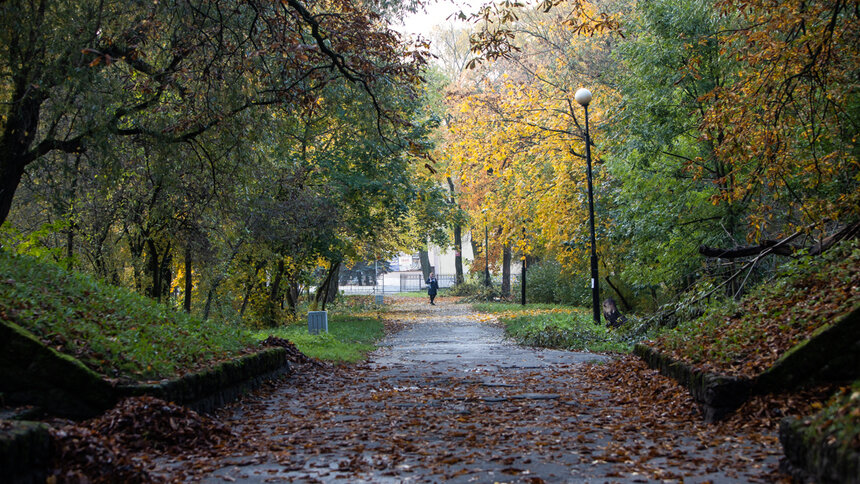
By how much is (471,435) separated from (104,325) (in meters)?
4.06

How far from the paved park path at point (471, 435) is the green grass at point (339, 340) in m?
2.29

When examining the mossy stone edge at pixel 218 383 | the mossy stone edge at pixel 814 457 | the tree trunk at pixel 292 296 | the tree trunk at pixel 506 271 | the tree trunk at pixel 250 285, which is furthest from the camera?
the tree trunk at pixel 506 271

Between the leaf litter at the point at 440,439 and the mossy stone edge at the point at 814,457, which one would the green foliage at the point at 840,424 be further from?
the leaf litter at the point at 440,439

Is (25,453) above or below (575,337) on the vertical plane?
above

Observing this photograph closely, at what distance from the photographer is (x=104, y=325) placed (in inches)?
278

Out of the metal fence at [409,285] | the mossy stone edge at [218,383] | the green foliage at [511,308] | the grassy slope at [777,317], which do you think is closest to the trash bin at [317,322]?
the mossy stone edge at [218,383]

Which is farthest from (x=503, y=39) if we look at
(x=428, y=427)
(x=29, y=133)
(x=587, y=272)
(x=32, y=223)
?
(x=587, y=272)

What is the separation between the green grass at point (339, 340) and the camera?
13177 millimetres

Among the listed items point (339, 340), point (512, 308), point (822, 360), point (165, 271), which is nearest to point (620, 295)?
point (512, 308)

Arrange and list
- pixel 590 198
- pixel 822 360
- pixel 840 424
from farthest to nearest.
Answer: pixel 590 198 → pixel 822 360 → pixel 840 424

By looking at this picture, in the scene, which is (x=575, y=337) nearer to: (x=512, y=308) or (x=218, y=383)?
(x=218, y=383)

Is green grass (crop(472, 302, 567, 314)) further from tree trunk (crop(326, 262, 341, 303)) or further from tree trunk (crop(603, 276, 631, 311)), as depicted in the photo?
tree trunk (crop(326, 262, 341, 303))

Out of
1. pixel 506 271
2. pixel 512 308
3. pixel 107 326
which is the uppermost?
pixel 506 271

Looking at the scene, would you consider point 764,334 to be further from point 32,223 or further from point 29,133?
point 32,223
